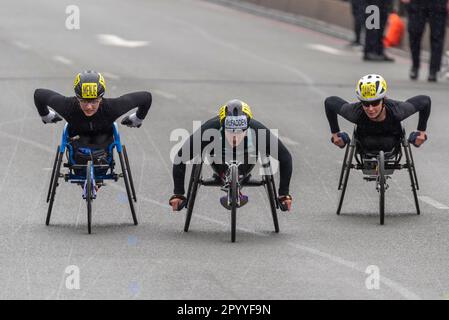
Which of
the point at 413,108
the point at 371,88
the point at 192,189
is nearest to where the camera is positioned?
the point at 192,189

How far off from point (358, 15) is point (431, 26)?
4343 mm

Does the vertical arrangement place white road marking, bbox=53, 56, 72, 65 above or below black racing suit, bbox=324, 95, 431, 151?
below

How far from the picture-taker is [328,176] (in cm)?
1812

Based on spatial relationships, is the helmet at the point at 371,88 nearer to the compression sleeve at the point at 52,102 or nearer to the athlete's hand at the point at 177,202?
the athlete's hand at the point at 177,202

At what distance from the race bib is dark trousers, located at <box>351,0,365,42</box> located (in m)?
15.9

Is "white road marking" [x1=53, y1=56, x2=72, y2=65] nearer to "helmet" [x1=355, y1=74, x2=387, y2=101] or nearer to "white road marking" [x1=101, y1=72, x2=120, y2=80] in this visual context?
"white road marking" [x1=101, y1=72, x2=120, y2=80]

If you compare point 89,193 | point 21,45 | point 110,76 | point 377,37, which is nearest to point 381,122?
point 89,193

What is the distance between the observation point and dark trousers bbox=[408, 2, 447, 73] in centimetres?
2611

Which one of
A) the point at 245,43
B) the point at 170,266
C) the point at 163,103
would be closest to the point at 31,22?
the point at 245,43

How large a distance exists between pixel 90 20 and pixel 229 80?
30.7 ft

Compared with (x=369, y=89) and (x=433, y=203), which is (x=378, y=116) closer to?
(x=369, y=89)

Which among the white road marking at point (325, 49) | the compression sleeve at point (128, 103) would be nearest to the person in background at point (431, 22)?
the white road marking at point (325, 49)

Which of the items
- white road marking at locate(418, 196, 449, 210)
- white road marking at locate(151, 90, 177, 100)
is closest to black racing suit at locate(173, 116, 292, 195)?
white road marking at locate(418, 196, 449, 210)

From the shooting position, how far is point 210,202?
16375mm
